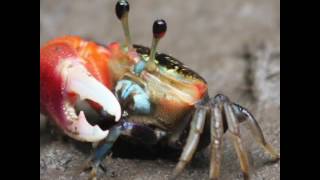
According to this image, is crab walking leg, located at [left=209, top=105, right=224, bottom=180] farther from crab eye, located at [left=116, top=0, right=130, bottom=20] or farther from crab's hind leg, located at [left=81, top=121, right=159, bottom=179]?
crab eye, located at [left=116, top=0, right=130, bottom=20]

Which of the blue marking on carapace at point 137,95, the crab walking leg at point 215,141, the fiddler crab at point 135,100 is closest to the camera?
the crab walking leg at point 215,141

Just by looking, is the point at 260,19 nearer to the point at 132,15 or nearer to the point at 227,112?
the point at 132,15

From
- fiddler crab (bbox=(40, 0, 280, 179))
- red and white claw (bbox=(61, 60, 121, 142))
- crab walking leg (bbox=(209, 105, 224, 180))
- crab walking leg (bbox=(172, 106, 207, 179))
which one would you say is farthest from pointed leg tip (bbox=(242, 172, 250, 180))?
red and white claw (bbox=(61, 60, 121, 142))

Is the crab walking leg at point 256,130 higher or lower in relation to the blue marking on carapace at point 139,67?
lower

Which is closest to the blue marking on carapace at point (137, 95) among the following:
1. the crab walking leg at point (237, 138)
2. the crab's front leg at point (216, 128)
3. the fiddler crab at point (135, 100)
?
the fiddler crab at point (135, 100)

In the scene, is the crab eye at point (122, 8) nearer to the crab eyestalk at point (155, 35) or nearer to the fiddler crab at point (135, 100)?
the fiddler crab at point (135, 100)

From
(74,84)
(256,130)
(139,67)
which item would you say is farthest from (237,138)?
(74,84)
